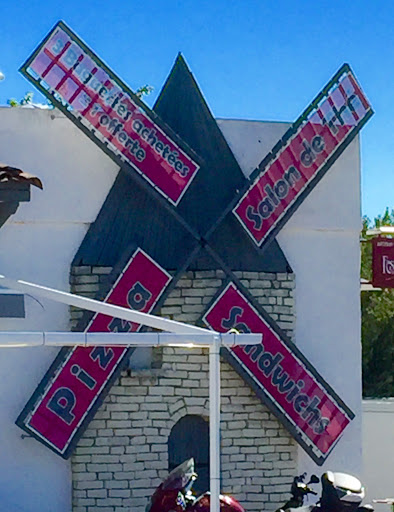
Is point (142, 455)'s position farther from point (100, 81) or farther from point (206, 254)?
point (100, 81)

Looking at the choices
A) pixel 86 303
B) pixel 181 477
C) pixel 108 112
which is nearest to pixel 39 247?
pixel 108 112

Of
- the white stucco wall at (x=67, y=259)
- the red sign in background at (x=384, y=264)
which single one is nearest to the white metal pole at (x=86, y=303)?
the white stucco wall at (x=67, y=259)

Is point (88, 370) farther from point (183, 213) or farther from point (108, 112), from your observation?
point (108, 112)

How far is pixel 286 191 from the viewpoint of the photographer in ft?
43.1

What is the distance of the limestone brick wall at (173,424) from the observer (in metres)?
12.6

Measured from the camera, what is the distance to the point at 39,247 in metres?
12.6

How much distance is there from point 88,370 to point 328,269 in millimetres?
3459

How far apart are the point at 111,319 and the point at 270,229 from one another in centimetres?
227

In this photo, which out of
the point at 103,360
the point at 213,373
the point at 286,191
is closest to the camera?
the point at 213,373

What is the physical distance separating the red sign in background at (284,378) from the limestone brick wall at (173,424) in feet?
0.86

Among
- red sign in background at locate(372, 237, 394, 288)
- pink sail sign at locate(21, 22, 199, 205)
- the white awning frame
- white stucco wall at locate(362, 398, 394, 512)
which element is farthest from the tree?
the white awning frame

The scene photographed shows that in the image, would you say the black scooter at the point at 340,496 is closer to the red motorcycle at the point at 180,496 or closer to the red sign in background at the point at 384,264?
the red motorcycle at the point at 180,496

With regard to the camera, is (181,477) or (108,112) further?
(108,112)

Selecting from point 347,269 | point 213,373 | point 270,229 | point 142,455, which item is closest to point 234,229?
point 270,229
